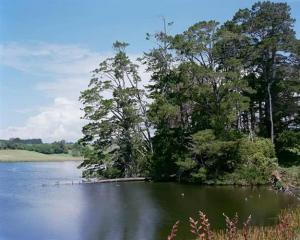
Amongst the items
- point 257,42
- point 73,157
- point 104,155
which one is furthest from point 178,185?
point 73,157

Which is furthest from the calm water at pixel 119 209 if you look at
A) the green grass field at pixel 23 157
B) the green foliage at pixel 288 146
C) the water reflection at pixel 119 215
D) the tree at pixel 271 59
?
the green grass field at pixel 23 157

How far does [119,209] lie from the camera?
22.3m

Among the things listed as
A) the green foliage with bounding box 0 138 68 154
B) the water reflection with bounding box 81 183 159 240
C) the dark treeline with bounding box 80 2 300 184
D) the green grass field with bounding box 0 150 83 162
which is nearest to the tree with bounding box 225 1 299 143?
the dark treeline with bounding box 80 2 300 184

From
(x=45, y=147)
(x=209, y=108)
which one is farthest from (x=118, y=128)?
(x=45, y=147)

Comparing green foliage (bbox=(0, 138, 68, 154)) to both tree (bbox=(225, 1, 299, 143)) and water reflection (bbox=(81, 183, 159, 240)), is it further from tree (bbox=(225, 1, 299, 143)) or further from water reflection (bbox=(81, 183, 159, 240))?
water reflection (bbox=(81, 183, 159, 240))

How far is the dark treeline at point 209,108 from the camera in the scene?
3422cm

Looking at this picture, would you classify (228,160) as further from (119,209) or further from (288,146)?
(119,209)

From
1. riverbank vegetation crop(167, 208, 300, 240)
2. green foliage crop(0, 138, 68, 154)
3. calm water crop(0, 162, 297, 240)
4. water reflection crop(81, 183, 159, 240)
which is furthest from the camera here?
green foliage crop(0, 138, 68, 154)

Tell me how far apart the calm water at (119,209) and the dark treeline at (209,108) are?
3569 millimetres

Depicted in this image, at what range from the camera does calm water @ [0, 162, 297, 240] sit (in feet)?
55.6

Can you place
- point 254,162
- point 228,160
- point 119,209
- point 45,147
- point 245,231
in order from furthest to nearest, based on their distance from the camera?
1. point 45,147
2. point 228,160
3. point 254,162
4. point 119,209
5. point 245,231

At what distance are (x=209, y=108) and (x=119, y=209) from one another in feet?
53.4

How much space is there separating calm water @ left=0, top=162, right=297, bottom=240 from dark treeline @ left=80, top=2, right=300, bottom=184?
357 centimetres

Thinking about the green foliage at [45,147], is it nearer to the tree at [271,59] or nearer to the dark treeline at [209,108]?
the dark treeline at [209,108]
